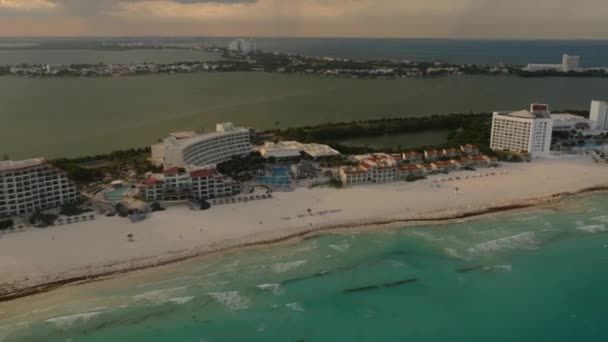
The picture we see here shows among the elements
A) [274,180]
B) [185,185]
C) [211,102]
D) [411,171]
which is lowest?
[274,180]

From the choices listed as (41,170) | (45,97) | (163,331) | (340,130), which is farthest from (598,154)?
(45,97)

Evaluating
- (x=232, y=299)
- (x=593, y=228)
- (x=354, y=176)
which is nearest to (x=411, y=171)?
(x=354, y=176)

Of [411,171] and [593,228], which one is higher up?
[411,171]

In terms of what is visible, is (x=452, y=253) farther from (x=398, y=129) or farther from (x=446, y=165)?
(x=398, y=129)

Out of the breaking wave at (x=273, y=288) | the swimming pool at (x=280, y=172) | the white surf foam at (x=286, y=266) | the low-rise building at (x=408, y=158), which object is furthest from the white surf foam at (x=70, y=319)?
the low-rise building at (x=408, y=158)

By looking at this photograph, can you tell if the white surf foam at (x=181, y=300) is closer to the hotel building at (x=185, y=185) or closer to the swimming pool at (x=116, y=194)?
the hotel building at (x=185, y=185)

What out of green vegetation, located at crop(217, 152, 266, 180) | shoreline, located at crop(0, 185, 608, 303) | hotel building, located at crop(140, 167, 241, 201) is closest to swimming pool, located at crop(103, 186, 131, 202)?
hotel building, located at crop(140, 167, 241, 201)
